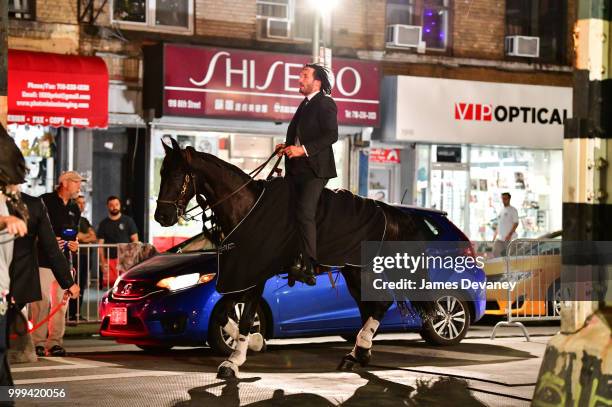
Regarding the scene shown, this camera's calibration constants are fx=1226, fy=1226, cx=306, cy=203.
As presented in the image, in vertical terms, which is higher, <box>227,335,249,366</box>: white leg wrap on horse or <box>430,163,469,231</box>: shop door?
<box>430,163,469,231</box>: shop door

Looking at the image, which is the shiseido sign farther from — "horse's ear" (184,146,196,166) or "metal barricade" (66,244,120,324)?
"horse's ear" (184,146,196,166)

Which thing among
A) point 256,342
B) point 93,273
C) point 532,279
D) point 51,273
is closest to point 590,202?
point 256,342

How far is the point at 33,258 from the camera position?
800cm

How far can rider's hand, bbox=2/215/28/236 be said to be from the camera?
6.61 m

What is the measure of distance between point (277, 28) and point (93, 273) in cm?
960

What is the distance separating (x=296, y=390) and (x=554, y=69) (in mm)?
19363

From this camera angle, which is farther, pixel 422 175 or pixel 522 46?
pixel 522 46

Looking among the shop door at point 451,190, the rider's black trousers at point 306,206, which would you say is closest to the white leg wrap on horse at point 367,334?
the rider's black trousers at point 306,206

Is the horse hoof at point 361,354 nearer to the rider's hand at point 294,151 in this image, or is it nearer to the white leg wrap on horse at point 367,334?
the white leg wrap on horse at point 367,334

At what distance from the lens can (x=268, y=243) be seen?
11555 millimetres

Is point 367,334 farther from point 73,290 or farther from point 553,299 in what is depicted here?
point 553,299

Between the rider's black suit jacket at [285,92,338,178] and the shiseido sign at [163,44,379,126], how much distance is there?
37.0 ft

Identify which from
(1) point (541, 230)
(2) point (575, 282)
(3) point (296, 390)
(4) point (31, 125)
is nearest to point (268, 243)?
(3) point (296, 390)

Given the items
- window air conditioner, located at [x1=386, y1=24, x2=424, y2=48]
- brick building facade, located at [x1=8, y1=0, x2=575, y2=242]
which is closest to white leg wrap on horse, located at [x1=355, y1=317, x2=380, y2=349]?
brick building facade, located at [x1=8, y1=0, x2=575, y2=242]
